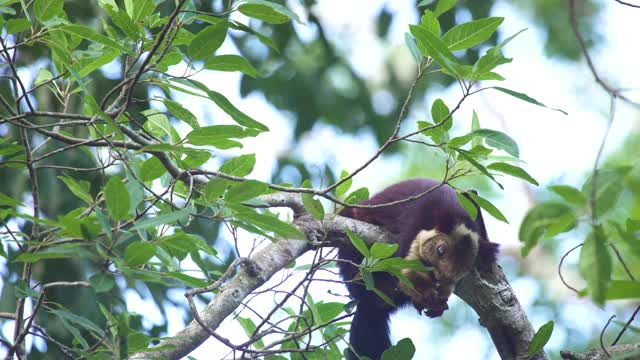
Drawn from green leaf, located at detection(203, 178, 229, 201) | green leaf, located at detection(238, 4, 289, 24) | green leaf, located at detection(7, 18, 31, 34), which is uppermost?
green leaf, located at detection(238, 4, 289, 24)

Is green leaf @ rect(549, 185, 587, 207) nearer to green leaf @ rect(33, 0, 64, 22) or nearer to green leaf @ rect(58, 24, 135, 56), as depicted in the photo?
green leaf @ rect(58, 24, 135, 56)

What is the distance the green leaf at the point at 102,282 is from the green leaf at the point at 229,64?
64 cm

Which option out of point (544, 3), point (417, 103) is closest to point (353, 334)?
point (417, 103)

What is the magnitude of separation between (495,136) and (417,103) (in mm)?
5225

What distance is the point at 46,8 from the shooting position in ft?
6.24

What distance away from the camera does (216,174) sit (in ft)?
6.50

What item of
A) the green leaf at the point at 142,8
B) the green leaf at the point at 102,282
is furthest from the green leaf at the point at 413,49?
the green leaf at the point at 102,282

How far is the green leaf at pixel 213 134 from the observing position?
1.92 m

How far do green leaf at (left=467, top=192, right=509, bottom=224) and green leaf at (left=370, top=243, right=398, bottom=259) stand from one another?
26 cm

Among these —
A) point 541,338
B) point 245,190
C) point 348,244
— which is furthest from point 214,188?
point 541,338

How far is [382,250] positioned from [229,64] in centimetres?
67

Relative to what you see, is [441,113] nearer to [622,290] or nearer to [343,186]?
[343,186]

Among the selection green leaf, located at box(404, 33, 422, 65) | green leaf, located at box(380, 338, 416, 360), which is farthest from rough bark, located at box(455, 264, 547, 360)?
green leaf, located at box(404, 33, 422, 65)

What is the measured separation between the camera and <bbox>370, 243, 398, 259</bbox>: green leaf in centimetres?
207
